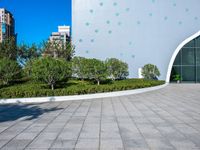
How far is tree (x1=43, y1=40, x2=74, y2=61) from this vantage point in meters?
22.2

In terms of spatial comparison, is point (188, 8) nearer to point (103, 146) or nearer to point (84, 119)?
point (84, 119)

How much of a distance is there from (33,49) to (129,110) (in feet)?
50.8

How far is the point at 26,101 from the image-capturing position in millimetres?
12047

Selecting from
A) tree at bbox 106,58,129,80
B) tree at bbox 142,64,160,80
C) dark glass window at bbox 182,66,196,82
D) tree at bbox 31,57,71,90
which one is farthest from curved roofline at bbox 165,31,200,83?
tree at bbox 31,57,71,90

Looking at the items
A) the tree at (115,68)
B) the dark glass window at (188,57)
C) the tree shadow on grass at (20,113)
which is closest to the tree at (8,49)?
the tree at (115,68)

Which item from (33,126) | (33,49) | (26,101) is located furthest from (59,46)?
(33,126)

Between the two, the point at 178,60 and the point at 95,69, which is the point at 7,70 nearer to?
the point at 95,69

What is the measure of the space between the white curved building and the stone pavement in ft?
50.1

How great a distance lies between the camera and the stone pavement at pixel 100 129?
5.16 meters

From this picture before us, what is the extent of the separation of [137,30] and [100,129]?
1926 centimetres

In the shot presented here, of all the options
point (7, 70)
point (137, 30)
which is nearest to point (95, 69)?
point (7, 70)

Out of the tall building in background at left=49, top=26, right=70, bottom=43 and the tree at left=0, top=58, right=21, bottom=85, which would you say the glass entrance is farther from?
the tree at left=0, top=58, right=21, bottom=85

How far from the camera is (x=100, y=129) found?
6.50 meters

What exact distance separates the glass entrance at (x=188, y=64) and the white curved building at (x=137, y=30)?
17cm
